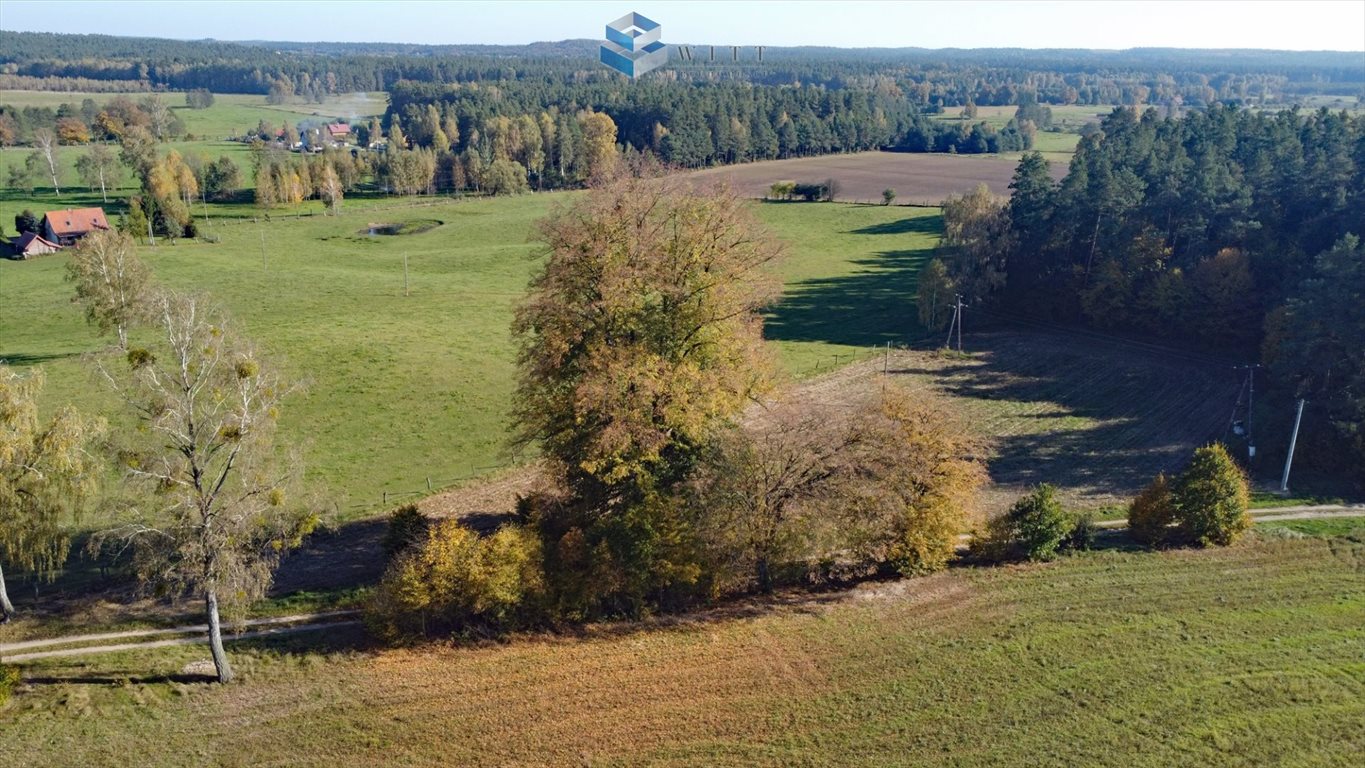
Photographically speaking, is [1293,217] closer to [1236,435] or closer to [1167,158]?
[1167,158]

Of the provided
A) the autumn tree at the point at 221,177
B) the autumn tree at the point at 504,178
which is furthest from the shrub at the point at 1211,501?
the autumn tree at the point at 221,177

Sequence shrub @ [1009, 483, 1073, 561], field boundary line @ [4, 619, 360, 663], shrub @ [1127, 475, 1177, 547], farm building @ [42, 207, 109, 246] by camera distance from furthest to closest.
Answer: farm building @ [42, 207, 109, 246] < shrub @ [1127, 475, 1177, 547] < shrub @ [1009, 483, 1073, 561] < field boundary line @ [4, 619, 360, 663]

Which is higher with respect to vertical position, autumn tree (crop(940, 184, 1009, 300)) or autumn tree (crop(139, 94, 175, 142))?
autumn tree (crop(139, 94, 175, 142))

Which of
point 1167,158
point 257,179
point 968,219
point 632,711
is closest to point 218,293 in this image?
point 257,179

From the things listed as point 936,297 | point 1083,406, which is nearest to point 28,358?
point 936,297

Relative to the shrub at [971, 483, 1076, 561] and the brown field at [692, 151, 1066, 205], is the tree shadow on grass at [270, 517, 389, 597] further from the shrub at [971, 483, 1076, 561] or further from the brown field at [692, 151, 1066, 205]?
the brown field at [692, 151, 1066, 205]

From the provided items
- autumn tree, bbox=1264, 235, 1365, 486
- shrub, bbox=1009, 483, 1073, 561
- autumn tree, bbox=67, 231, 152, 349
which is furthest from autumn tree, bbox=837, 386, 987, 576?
autumn tree, bbox=67, 231, 152, 349

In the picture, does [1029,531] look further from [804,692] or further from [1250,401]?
[1250,401]
